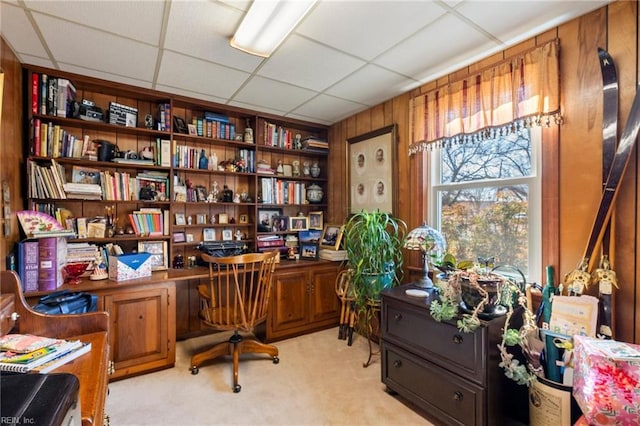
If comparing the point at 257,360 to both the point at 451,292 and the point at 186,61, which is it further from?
the point at 186,61

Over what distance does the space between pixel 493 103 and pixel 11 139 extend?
3.17m

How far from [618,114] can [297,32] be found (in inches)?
68.8

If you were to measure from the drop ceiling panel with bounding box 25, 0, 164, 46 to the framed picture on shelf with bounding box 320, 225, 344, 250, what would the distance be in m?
2.25

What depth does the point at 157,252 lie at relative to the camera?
2.64m

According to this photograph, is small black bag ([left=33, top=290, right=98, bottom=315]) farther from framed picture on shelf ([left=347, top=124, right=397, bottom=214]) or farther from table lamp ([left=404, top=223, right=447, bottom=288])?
framed picture on shelf ([left=347, top=124, right=397, bottom=214])

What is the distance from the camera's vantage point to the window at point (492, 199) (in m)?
1.86

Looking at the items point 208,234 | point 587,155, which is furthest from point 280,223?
point 587,155

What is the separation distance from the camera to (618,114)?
1.45 metres

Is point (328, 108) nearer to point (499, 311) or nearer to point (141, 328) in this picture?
point (499, 311)

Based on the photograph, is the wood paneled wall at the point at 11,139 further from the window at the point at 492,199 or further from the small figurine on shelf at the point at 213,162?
the window at the point at 492,199

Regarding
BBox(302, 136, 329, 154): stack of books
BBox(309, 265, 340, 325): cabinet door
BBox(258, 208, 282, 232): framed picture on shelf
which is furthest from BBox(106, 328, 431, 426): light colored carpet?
BBox(302, 136, 329, 154): stack of books

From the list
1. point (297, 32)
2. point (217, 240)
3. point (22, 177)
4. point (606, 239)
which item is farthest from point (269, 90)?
point (606, 239)

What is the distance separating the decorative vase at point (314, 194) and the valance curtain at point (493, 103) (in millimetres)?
1416

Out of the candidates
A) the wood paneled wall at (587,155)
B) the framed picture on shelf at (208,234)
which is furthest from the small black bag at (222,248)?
the wood paneled wall at (587,155)
